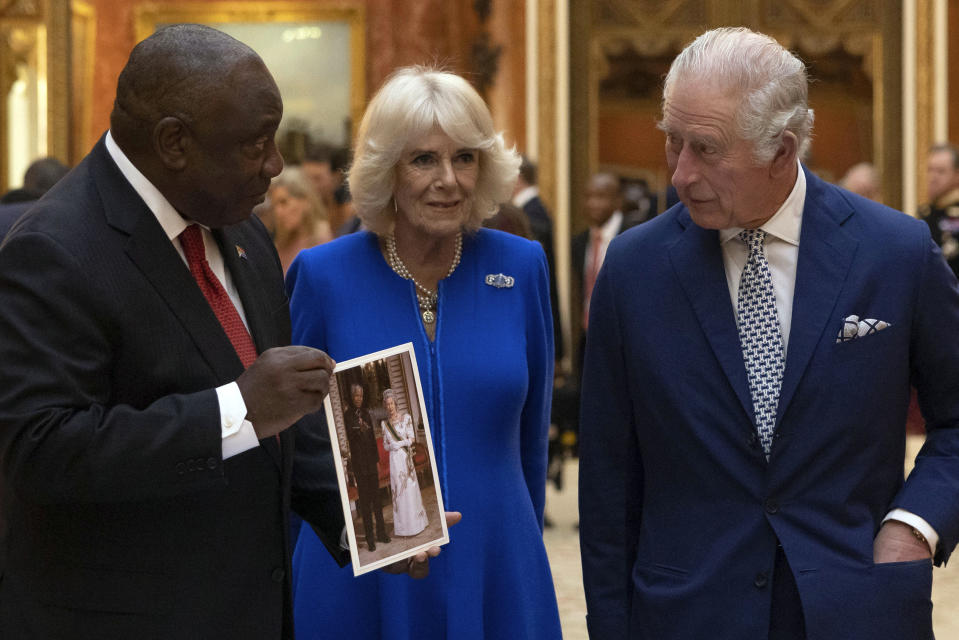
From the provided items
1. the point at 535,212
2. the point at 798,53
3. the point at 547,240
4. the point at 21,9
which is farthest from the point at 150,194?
the point at 798,53

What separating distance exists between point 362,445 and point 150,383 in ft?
1.55

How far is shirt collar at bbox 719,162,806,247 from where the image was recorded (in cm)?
247

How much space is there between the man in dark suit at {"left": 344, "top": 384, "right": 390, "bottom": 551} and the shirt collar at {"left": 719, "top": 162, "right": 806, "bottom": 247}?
766 mm

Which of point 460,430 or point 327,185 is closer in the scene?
point 460,430

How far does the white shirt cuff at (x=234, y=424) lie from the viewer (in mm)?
2006

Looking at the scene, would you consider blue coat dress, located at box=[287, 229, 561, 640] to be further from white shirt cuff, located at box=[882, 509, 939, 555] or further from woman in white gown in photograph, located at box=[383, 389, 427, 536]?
white shirt cuff, located at box=[882, 509, 939, 555]

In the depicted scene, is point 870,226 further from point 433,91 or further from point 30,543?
point 30,543

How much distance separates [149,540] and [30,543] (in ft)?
0.60

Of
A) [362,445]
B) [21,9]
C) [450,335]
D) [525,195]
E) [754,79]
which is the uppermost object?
[21,9]

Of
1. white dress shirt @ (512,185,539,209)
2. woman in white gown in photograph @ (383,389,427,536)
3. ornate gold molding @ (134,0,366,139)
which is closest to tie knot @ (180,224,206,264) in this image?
woman in white gown in photograph @ (383,389,427,536)

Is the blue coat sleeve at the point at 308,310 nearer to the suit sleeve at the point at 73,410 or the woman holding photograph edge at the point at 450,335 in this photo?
the woman holding photograph edge at the point at 450,335

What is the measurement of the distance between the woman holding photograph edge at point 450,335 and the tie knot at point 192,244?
956 millimetres

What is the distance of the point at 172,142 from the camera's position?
209cm

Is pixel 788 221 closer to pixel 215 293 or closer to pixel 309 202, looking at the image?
pixel 215 293
